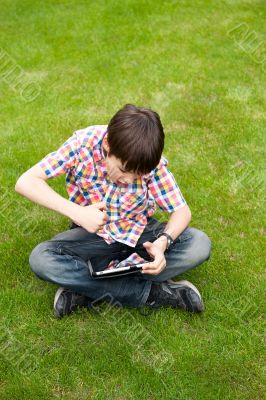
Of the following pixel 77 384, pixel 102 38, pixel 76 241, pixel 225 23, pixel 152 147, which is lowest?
pixel 225 23

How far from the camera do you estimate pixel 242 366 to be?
9.04 feet

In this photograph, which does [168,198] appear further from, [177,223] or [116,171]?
[116,171]

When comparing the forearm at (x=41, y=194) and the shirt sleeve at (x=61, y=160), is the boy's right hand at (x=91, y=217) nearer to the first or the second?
the forearm at (x=41, y=194)

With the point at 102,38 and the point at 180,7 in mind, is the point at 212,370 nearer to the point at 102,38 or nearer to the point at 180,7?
the point at 102,38

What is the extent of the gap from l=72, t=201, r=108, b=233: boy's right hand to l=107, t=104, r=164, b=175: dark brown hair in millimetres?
255

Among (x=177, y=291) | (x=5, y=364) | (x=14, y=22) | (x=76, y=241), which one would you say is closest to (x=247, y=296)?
(x=177, y=291)

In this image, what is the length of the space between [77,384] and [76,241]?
0.78 metres

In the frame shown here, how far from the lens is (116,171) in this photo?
269 centimetres

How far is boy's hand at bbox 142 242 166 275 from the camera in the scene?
276 centimetres

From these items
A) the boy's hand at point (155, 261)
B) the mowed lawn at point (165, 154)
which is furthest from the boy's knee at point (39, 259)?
the boy's hand at point (155, 261)

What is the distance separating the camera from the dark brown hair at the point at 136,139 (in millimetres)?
2549

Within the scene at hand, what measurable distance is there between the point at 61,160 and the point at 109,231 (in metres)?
0.48

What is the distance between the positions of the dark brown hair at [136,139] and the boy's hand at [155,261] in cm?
42

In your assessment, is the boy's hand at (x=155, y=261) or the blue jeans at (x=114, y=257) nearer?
the boy's hand at (x=155, y=261)
